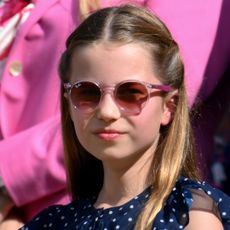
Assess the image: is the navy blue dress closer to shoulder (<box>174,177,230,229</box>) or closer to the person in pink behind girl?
shoulder (<box>174,177,230,229</box>)

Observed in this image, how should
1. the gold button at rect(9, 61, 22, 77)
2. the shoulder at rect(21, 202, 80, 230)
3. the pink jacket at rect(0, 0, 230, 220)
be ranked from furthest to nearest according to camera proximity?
the gold button at rect(9, 61, 22, 77) < the pink jacket at rect(0, 0, 230, 220) < the shoulder at rect(21, 202, 80, 230)

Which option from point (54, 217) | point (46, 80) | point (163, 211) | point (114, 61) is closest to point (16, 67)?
point (46, 80)

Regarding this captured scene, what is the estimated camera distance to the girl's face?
207 cm

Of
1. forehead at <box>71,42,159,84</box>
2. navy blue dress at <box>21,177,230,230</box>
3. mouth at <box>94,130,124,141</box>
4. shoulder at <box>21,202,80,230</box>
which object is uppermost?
forehead at <box>71,42,159,84</box>

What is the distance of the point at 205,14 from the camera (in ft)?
8.52

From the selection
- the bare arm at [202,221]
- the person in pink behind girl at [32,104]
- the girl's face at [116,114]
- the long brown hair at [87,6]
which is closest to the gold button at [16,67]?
the person in pink behind girl at [32,104]

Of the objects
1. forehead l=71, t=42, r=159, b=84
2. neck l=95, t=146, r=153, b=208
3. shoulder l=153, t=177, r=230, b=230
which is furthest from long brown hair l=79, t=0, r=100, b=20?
shoulder l=153, t=177, r=230, b=230

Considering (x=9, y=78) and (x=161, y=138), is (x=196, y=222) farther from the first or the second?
(x=9, y=78)

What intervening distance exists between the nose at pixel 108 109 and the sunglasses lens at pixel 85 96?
0.06 feet

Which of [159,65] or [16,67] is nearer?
[159,65]

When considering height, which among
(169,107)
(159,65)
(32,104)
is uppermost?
(159,65)

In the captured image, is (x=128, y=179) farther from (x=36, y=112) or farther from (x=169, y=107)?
(x=36, y=112)

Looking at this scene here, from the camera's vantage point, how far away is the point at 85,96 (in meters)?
2.11

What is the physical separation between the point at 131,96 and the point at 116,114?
6 cm
